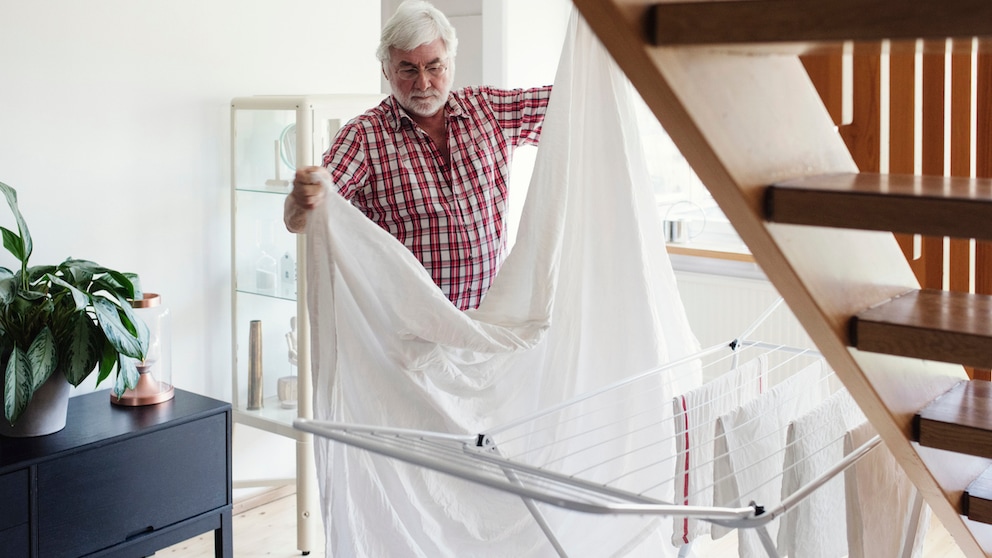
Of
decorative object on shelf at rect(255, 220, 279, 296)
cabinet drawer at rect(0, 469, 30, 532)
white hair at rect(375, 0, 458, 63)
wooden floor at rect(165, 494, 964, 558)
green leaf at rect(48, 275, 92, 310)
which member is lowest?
wooden floor at rect(165, 494, 964, 558)

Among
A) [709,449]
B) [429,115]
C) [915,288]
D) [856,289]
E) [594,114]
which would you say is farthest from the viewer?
[429,115]

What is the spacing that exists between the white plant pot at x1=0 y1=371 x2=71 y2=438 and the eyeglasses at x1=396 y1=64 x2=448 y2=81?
119 cm

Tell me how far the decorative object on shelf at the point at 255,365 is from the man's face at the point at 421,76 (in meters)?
1.23

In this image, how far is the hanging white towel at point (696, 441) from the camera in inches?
80.8

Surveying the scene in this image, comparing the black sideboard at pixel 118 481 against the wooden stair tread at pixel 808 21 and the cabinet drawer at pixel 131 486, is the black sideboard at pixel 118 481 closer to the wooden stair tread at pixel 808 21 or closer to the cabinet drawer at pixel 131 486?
the cabinet drawer at pixel 131 486

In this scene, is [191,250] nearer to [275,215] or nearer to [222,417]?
[275,215]

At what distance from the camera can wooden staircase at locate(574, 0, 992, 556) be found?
1.04 metres

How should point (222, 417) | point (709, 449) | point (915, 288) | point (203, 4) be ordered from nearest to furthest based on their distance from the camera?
point (915, 288) < point (709, 449) < point (222, 417) < point (203, 4)

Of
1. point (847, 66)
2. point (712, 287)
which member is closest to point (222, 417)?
point (847, 66)

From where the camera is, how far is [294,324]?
3.49m

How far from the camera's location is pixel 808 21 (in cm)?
103

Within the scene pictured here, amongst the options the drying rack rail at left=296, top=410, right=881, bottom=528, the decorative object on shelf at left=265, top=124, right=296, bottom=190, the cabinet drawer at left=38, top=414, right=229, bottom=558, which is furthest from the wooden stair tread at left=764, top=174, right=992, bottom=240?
the decorative object on shelf at left=265, top=124, right=296, bottom=190

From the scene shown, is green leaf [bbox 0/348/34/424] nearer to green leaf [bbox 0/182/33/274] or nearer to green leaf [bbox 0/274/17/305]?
green leaf [bbox 0/274/17/305]

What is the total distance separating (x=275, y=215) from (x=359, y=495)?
1550mm
